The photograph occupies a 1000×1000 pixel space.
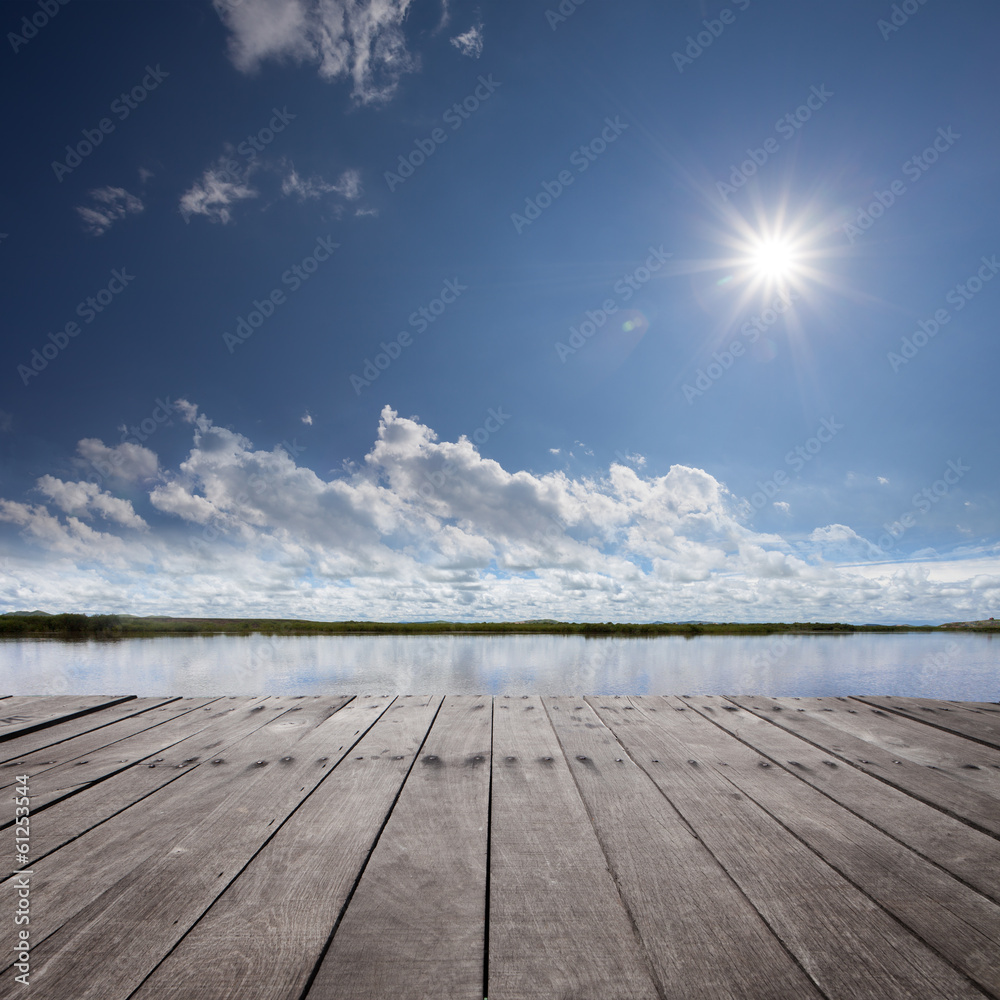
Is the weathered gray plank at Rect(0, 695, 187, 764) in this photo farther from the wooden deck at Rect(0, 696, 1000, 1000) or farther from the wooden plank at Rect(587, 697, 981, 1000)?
Result: the wooden plank at Rect(587, 697, 981, 1000)

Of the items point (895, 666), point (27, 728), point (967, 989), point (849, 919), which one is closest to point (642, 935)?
point (849, 919)

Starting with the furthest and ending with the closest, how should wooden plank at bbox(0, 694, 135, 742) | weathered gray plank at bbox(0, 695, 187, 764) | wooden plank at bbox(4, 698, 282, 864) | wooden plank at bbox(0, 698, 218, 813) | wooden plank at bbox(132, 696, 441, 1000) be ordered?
wooden plank at bbox(0, 694, 135, 742) < weathered gray plank at bbox(0, 695, 187, 764) < wooden plank at bbox(0, 698, 218, 813) < wooden plank at bbox(4, 698, 282, 864) < wooden plank at bbox(132, 696, 441, 1000)

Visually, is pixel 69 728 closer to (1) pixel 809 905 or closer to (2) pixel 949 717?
(1) pixel 809 905

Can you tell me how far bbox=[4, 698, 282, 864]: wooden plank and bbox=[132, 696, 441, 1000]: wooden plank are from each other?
2.33ft

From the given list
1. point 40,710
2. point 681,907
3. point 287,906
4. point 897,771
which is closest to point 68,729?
point 40,710

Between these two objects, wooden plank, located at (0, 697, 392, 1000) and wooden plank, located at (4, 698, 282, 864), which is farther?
wooden plank, located at (4, 698, 282, 864)

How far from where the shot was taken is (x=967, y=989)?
1.03m

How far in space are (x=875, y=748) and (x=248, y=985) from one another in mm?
3055

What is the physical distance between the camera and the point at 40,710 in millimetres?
3291

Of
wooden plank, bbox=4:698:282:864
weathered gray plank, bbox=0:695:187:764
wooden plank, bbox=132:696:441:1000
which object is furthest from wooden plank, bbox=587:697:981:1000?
weathered gray plank, bbox=0:695:187:764

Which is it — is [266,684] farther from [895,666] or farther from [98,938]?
[895,666]

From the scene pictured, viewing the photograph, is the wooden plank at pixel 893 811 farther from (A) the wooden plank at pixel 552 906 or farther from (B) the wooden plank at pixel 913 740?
(A) the wooden plank at pixel 552 906

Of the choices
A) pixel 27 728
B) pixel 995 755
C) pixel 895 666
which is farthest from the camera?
pixel 895 666

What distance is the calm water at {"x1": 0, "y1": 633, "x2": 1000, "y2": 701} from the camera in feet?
27.2
